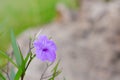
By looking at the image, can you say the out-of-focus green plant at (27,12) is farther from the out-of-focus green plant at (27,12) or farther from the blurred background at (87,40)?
the blurred background at (87,40)

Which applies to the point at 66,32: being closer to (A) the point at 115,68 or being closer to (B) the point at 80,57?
(B) the point at 80,57

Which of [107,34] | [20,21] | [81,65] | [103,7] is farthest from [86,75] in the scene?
[20,21]

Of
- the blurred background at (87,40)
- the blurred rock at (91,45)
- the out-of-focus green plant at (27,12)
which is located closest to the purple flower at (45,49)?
the blurred background at (87,40)

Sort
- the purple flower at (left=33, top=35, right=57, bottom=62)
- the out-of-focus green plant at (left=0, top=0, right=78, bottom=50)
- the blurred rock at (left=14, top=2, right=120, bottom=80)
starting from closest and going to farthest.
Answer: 1. the purple flower at (left=33, top=35, right=57, bottom=62)
2. the blurred rock at (left=14, top=2, right=120, bottom=80)
3. the out-of-focus green plant at (left=0, top=0, right=78, bottom=50)

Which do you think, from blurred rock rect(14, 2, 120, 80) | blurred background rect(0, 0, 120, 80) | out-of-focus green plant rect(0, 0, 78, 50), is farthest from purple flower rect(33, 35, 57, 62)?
out-of-focus green plant rect(0, 0, 78, 50)

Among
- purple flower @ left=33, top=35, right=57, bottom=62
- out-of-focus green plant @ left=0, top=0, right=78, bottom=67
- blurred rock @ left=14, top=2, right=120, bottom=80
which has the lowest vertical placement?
out-of-focus green plant @ left=0, top=0, right=78, bottom=67

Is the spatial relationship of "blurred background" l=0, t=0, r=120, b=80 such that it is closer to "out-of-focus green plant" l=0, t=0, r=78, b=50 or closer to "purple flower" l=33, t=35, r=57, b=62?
"out-of-focus green plant" l=0, t=0, r=78, b=50
